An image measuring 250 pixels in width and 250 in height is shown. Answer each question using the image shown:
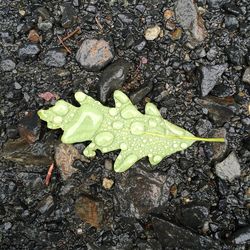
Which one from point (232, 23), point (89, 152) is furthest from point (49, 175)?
point (232, 23)

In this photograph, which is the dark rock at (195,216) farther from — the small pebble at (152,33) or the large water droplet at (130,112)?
the small pebble at (152,33)

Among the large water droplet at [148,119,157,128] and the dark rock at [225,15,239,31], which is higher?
the dark rock at [225,15,239,31]

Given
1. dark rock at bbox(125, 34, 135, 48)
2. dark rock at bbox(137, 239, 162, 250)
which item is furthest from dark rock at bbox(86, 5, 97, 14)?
dark rock at bbox(137, 239, 162, 250)

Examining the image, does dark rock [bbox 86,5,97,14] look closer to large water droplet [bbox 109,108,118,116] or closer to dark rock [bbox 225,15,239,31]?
large water droplet [bbox 109,108,118,116]

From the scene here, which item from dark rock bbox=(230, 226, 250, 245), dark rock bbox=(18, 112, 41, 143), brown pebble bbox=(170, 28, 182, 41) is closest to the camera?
dark rock bbox=(230, 226, 250, 245)

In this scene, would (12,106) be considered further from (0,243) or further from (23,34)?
(0,243)

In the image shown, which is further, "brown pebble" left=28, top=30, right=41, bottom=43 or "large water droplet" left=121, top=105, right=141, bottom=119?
"brown pebble" left=28, top=30, right=41, bottom=43

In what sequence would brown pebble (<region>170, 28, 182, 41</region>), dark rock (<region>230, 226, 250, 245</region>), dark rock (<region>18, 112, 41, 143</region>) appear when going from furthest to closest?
brown pebble (<region>170, 28, 182, 41</region>) → dark rock (<region>18, 112, 41, 143</region>) → dark rock (<region>230, 226, 250, 245</region>)
